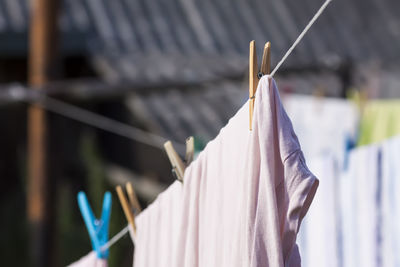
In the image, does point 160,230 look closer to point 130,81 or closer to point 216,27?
point 130,81

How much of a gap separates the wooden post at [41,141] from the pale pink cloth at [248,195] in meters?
1.78

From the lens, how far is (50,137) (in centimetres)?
308

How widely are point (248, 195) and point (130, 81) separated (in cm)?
186

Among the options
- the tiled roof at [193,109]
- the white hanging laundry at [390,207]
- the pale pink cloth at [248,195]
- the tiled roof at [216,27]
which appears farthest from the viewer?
the tiled roof at [216,27]

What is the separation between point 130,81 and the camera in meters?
3.01

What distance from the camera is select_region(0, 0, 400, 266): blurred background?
3092 millimetres

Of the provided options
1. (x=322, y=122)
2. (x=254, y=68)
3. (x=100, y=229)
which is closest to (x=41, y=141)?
→ (x=322, y=122)

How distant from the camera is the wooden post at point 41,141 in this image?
306cm

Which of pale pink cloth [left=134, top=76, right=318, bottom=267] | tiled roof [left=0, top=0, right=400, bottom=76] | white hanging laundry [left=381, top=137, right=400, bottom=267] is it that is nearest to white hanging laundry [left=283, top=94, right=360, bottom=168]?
white hanging laundry [left=381, top=137, right=400, bottom=267]

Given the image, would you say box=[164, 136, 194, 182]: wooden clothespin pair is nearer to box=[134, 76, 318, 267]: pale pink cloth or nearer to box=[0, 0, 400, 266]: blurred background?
box=[134, 76, 318, 267]: pale pink cloth

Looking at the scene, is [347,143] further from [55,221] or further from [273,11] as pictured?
[273,11]

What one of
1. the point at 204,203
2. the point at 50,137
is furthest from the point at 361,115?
the point at 204,203

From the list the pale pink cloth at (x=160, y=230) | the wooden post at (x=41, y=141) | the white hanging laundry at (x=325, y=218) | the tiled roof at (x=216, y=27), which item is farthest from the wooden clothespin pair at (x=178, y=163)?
the tiled roof at (x=216, y=27)

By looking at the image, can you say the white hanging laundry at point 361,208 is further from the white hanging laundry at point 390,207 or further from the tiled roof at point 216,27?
the tiled roof at point 216,27
